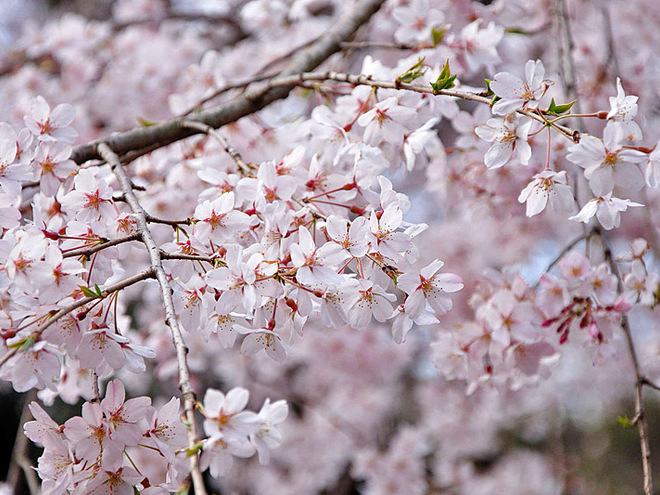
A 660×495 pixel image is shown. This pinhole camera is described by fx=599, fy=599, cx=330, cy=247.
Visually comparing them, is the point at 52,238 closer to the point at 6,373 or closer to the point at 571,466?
the point at 6,373

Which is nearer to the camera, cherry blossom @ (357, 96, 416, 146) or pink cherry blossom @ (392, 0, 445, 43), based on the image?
cherry blossom @ (357, 96, 416, 146)

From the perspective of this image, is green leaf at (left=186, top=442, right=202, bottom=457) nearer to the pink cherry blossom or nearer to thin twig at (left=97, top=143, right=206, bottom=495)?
thin twig at (left=97, top=143, right=206, bottom=495)

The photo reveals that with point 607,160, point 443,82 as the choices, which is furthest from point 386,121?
point 607,160

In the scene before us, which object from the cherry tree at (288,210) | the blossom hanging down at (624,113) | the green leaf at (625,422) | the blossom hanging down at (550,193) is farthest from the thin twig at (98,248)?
the green leaf at (625,422)

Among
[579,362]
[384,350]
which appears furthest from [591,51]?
[579,362]

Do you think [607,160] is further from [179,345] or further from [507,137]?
[179,345]

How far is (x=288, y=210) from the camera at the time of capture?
1033 millimetres

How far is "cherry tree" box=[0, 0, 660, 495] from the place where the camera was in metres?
0.87

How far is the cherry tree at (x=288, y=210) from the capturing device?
2.87 ft

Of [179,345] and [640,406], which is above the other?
[179,345]

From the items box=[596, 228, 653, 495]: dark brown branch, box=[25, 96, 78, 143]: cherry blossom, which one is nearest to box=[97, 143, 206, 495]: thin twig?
box=[25, 96, 78, 143]: cherry blossom

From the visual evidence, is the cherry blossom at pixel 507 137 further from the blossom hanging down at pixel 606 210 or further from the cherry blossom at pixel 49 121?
the cherry blossom at pixel 49 121

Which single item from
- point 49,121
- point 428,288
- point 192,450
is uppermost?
point 49,121

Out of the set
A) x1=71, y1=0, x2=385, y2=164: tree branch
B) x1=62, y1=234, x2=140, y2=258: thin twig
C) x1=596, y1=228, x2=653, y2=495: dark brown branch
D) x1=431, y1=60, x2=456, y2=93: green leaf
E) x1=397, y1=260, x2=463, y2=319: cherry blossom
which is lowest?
x1=596, y1=228, x2=653, y2=495: dark brown branch
